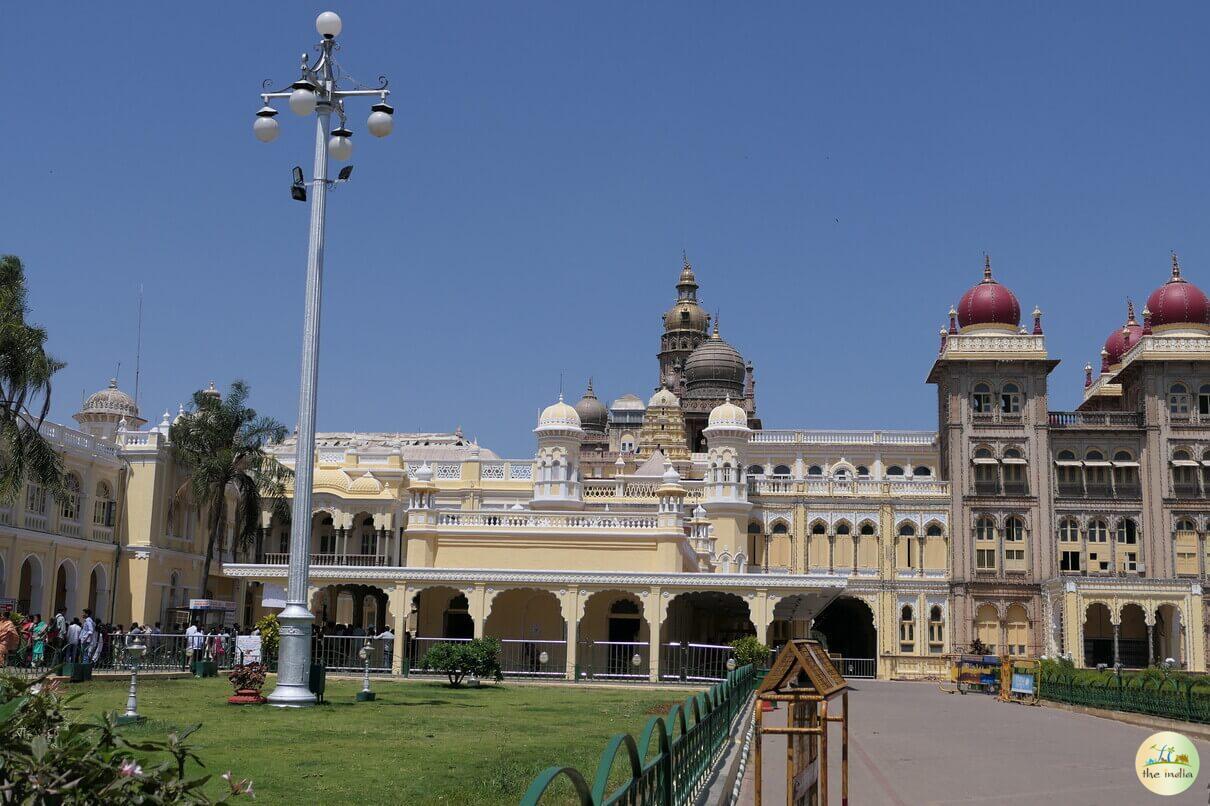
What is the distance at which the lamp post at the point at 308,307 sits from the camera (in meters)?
19.5

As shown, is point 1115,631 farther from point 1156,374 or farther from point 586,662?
point 586,662

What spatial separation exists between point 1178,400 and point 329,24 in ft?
154

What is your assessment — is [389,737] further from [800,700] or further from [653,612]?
[653,612]

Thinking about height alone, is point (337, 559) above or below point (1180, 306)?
below

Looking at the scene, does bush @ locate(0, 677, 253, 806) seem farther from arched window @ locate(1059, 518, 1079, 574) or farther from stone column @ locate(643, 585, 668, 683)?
arched window @ locate(1059, 518, 1079, 574)

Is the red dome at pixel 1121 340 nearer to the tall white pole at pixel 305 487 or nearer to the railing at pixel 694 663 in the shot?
the railing at pixel 694 663

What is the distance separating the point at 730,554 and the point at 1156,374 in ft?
69.7

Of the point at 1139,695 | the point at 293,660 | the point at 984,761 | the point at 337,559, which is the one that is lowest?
the point at 984,761

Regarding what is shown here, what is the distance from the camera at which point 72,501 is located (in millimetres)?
42062

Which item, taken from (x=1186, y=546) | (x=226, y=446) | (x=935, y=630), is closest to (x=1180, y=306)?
(x=1186, y=546)

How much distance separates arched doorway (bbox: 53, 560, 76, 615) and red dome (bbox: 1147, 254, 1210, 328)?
46978mm

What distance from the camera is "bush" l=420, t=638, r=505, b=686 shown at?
28594 millimetres

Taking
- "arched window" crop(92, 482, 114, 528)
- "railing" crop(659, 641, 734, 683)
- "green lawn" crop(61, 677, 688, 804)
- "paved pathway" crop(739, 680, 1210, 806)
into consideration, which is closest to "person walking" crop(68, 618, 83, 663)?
"green lawn" crop(61, 677, 688, 804)

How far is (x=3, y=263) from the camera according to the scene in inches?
1280
